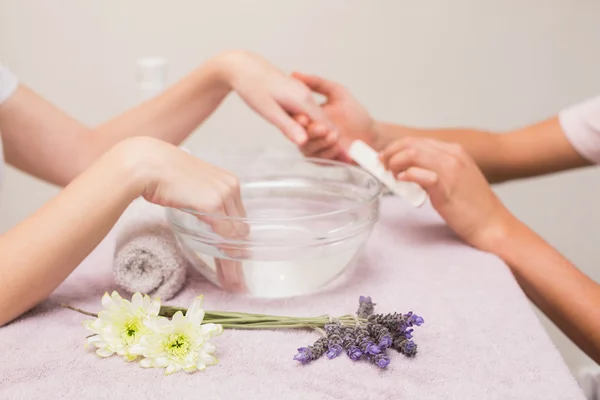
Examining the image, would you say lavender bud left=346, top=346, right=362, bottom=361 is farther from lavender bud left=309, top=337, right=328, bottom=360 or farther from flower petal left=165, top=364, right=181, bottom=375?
flower petal left=165, top=364, right=181, bottom=375

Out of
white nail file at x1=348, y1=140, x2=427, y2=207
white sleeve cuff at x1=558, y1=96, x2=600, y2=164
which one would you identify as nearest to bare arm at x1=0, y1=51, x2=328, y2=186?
white nail file at x1=348, y1=140, x2=427, y2=207

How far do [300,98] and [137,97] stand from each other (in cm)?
84

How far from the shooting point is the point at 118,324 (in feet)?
1.88

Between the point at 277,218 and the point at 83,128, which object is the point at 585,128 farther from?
the point at 83,128

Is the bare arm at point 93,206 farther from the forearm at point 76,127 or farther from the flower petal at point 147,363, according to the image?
the forearm at point 76,127

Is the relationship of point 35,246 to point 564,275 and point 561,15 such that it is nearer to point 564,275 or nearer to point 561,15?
point 564,275

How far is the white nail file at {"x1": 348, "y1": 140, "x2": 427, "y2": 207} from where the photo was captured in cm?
82

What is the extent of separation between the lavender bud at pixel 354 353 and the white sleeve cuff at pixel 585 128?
657 mm

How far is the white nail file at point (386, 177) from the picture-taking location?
0.82 metres

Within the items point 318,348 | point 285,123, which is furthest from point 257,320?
point 285,123

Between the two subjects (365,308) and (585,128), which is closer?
(365,308)

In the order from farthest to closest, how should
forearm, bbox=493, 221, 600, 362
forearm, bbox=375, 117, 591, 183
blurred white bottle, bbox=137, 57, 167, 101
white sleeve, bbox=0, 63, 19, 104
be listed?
blurred white bottle, bbox=137, 57, 167, 101 < forearm, bbox=375, 117, 591, 183 < white sleeve, bbox=0, 63, 19, 104 < forearm, bbox=493, 221, 600, 362

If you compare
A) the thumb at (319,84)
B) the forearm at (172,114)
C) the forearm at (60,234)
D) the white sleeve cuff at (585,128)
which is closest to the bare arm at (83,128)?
the forearm at (172,114)

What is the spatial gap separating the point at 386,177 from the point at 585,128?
40cm
